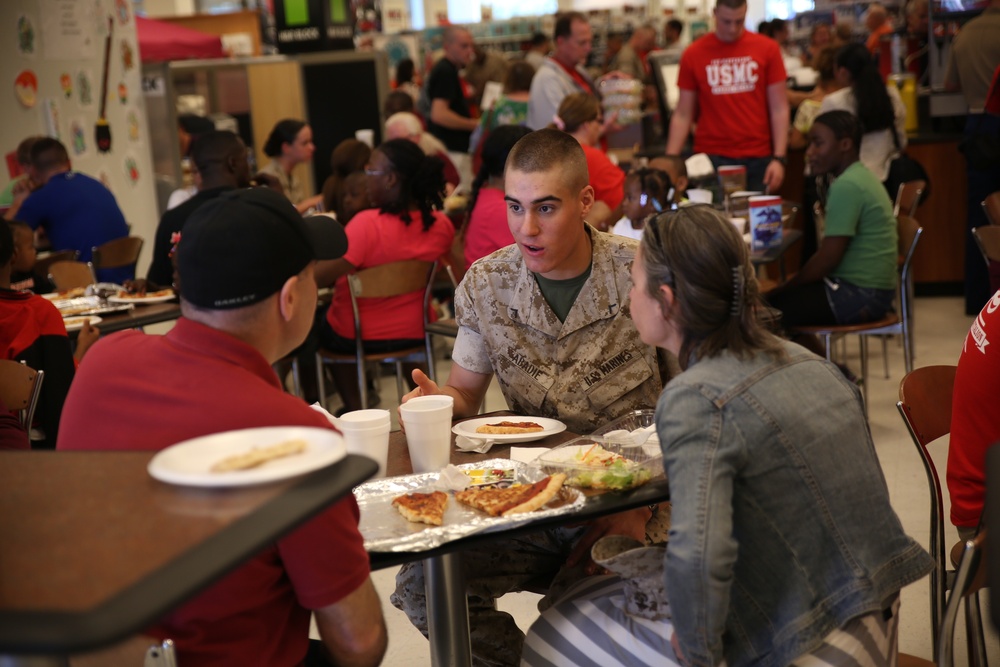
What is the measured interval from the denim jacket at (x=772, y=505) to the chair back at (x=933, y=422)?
0.61 meters

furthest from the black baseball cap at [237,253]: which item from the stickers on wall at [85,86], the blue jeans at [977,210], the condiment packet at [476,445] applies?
the stickers on wall at [85,86]

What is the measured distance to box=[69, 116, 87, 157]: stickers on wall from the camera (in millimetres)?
7301

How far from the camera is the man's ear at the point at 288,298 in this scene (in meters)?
1.60

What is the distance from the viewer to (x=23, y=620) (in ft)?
2.97

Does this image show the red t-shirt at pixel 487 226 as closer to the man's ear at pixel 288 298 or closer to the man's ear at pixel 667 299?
the man's ear at pixel 667 299

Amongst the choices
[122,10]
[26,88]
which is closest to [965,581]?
[26,88]

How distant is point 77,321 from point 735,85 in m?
3.90

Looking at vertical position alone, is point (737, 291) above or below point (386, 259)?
above

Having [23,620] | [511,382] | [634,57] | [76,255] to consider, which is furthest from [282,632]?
[634,57]

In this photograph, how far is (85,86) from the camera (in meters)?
7.45

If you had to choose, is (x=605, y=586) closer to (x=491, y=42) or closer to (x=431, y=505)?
(x=431, y=505)

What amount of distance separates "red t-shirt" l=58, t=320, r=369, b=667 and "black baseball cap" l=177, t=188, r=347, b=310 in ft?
0.22

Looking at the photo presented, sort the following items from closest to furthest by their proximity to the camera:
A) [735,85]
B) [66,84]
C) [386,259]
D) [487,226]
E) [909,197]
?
[487,226], [386,259], [909,197], [735,85], [66,84]

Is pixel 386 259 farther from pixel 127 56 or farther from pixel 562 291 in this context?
pixel 127 56
